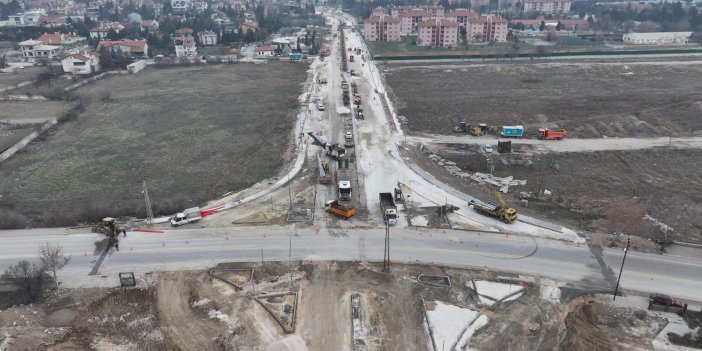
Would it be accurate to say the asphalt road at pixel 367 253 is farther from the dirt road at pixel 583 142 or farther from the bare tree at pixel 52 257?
the dirt road at pixel 583 142

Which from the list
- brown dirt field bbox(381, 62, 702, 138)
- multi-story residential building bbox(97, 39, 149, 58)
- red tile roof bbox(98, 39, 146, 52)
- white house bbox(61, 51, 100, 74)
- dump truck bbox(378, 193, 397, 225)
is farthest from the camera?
red tile roof bbox(98, 39, 146, 52)

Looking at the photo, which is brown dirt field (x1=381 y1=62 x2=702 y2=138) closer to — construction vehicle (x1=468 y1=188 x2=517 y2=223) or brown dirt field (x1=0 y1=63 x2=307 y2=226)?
brown dirt field (x1=0 y1=63 x2=307 y2=226)

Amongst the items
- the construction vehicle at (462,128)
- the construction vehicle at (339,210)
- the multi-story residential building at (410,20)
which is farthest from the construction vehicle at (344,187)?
the multi-story residential building at (410,20)

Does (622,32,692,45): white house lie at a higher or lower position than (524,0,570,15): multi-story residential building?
lower

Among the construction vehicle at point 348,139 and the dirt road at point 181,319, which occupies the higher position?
the construction vehicle at point 348,139

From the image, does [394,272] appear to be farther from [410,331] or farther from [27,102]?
[27,102]

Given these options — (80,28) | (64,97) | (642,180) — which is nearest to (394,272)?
(642,180)

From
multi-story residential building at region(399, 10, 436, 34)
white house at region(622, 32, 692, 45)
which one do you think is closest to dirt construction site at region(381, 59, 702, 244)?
white house at region(622, 32, 692, 45)
